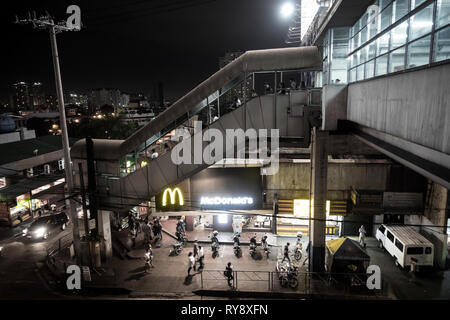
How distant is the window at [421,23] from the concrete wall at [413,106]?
1.21 m

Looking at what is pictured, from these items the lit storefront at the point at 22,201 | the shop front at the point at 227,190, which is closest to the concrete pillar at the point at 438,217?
the shop front at the point at 227,190

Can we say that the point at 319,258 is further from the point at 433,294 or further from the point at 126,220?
the point at 126,220

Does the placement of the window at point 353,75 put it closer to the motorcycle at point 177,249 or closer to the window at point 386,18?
the window at point 386,18

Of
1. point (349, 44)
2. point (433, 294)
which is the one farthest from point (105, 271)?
point (349, 44)

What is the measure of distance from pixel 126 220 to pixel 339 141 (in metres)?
17.6

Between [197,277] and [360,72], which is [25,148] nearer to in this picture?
[197,277]

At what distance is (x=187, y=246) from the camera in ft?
65.3

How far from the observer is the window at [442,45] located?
5.99m

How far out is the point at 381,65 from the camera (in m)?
10.4

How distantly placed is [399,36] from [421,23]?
5.26ft

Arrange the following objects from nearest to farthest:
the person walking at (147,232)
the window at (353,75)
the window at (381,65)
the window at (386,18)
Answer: the window at (386,18) → the window at (381,65) → the window at (353,75) → the person walking at (147,232)

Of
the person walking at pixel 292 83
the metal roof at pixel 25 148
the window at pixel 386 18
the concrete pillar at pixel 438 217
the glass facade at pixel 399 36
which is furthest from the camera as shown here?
the metal roof at pixel 25 148

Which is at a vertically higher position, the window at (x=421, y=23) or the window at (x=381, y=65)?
the window at (x=421, y=23)

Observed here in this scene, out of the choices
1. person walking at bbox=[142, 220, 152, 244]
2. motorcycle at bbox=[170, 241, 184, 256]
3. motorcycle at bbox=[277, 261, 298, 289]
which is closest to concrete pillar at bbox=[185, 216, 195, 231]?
person walking at bbox=[142, 220, 152, 244]
